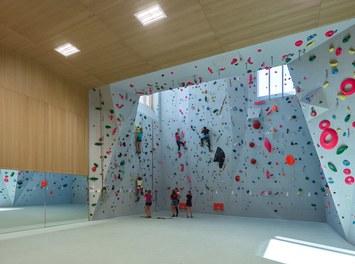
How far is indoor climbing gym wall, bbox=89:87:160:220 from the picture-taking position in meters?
8.77

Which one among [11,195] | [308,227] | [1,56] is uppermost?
[1,56]

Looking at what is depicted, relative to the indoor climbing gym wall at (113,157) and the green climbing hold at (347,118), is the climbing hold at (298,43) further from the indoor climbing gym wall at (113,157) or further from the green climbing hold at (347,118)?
the indoor climbing gym wall at (113,157)

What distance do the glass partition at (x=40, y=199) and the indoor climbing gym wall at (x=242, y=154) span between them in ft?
15.7

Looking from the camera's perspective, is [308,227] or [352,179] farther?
[308,227]

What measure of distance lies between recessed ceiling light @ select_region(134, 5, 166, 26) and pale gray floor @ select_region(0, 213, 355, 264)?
439 cm

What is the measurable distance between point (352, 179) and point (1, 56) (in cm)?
822

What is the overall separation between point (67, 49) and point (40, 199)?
13.9ft

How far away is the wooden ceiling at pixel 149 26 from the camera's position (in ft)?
15.5

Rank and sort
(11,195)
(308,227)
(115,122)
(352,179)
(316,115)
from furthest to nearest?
(115,122), (308,227), (11,195), (316,115), (352,179)

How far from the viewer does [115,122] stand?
30.0 feet

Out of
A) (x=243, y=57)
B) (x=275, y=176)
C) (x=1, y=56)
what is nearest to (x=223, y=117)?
(x=275, y=176)

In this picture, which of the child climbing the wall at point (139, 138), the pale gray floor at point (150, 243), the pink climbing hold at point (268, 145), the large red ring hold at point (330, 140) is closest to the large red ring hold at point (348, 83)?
the large red ring hold at point (330, 140)

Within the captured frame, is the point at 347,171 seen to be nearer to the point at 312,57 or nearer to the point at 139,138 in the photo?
the point at 312,57

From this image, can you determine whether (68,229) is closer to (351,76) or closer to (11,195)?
(11,195)
